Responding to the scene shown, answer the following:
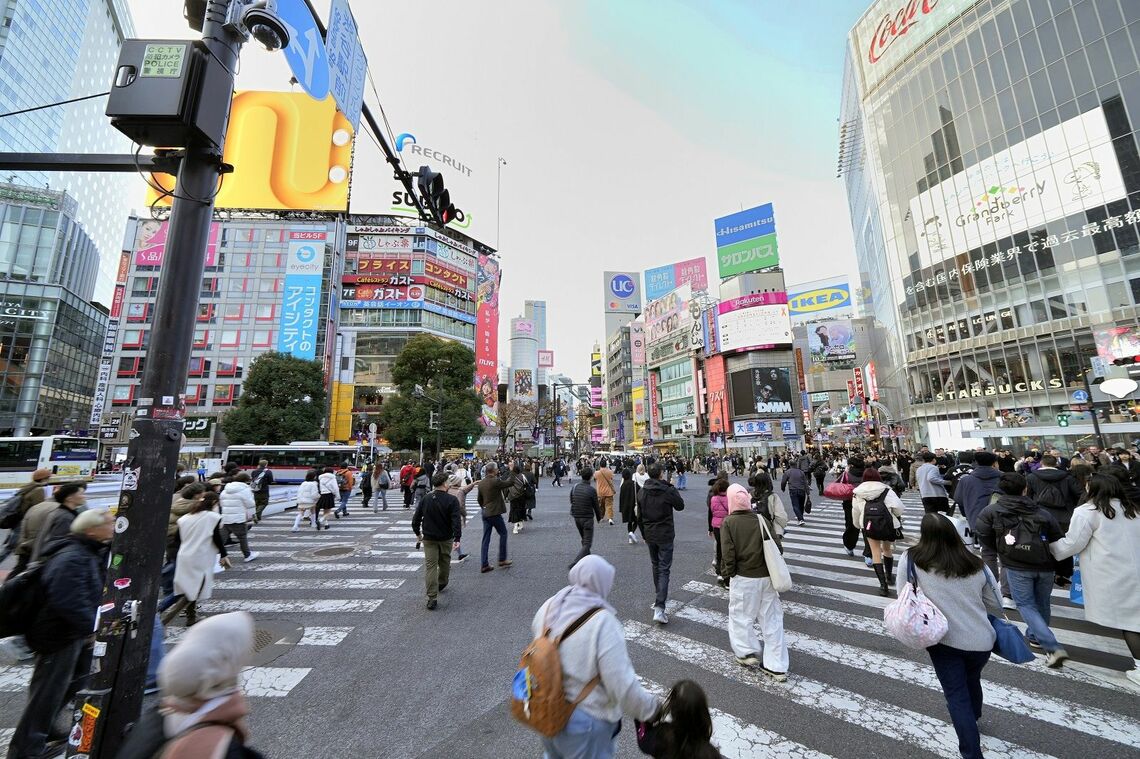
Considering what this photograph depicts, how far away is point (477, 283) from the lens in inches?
2579

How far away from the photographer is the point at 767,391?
57.6 m

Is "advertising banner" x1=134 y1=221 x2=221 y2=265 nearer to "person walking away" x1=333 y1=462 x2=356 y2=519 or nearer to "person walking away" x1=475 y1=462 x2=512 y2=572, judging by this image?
"person walking away" x1=333 y1=462 x2=356 y2=519

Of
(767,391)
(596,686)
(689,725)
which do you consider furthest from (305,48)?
(767,391)

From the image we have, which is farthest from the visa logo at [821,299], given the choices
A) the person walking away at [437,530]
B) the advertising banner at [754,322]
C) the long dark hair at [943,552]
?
the long dark hair at [943,552]

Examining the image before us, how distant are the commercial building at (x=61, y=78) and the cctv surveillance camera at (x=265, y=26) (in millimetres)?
65148

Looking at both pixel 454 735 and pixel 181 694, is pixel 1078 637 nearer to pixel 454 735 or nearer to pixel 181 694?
pixel 454 735

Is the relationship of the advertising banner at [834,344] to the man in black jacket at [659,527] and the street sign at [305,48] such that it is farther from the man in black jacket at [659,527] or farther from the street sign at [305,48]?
the street sign at [305,48]

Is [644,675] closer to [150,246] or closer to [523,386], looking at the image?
[150,246]

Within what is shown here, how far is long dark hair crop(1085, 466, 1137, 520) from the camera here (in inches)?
168

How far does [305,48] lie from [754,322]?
2398 inches

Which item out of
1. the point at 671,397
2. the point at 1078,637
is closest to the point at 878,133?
the point at 671,397

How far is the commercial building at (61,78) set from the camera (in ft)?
172

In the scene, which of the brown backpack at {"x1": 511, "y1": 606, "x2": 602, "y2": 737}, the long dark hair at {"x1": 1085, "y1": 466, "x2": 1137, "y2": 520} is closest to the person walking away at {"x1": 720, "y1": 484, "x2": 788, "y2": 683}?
the brown backpack at {"x1": 511, "y1": 606, "x2": 602, "y2": 737}

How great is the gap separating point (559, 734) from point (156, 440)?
330cm
